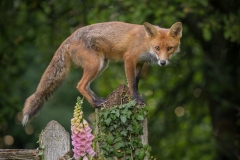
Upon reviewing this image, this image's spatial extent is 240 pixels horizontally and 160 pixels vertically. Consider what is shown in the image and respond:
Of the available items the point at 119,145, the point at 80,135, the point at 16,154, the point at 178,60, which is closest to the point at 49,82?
the point at 16,154

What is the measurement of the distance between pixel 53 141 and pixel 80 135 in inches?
20.7

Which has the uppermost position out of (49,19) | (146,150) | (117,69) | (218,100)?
(49,19)

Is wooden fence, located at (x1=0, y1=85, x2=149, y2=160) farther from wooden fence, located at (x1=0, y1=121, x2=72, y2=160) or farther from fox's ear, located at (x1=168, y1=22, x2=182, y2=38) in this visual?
fox's ear, located at (x1=168, y1=22, x2=182, y2=38)

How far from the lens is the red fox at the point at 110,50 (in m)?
7.46

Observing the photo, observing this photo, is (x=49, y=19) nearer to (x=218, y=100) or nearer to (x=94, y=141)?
(x=218, y=100)

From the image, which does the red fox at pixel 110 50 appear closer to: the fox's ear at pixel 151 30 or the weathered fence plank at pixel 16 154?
the fox's ear at pixel 151 30

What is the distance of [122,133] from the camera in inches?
208

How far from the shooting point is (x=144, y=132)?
211 inches

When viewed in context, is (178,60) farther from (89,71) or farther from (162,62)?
(89,71)

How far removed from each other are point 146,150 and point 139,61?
259 centimetres

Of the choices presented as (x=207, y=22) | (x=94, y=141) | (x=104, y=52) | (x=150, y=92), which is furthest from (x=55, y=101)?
(x=94, y=141)

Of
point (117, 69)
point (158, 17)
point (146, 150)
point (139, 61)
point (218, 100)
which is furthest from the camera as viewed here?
point (117, 69)

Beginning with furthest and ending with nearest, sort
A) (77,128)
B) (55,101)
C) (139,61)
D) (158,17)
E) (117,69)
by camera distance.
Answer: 1. (55,101)
2. (117,69)
3. (158,17)
4. (139,61)
5. (77,128)

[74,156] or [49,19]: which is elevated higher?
[49,19]
